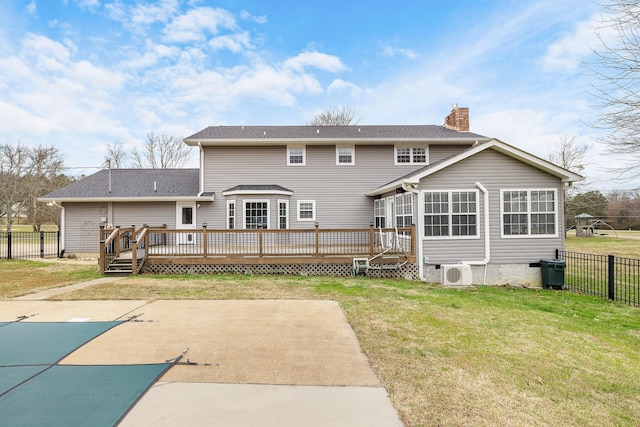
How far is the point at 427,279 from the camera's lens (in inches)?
402

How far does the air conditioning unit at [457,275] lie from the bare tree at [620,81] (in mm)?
5996

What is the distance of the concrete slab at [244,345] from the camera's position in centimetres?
345

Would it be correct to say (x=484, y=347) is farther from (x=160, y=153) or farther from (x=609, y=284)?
(x=160, y=153)

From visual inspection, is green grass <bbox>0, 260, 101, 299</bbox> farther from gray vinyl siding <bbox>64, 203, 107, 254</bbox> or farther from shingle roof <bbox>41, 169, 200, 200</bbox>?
shingle roof <bbox>41, 169, 200, 200</bbox>

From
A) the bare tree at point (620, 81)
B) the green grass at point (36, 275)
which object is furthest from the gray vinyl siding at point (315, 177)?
the bare tree at point (620, 81)

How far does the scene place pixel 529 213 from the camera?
10.4m

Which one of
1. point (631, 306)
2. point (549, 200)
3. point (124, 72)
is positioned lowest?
point (631, 306)

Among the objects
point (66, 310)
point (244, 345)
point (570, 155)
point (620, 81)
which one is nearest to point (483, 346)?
point (244, 345)

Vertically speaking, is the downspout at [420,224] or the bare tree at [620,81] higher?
the bare tree at [620,81]

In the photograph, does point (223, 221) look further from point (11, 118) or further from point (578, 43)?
point (11, 118)

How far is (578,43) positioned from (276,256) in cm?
1104

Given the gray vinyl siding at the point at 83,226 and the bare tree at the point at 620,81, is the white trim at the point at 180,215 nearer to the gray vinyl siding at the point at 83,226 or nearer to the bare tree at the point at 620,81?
the gray vinyl siding at the point at 83,226

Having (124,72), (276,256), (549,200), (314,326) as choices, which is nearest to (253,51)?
(124,72)

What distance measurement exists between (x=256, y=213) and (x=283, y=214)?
4.06 ft
